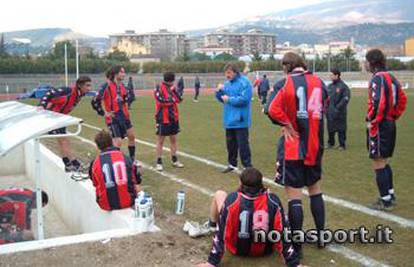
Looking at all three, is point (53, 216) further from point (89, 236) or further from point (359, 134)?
point (359, 134)

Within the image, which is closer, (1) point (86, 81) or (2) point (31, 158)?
(1) point (86, 81)

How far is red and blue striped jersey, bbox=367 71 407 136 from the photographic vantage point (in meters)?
6.76

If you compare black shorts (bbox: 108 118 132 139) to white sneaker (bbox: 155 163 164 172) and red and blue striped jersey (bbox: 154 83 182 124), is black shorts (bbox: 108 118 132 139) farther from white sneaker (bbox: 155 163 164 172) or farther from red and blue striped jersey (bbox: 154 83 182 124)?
white sneaker (bbox: 155 163 164 172)

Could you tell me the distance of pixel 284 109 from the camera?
5.18 meters

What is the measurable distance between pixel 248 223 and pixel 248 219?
4cm

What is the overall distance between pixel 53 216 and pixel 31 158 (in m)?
2.33

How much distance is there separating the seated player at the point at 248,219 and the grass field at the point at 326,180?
242 millimetres

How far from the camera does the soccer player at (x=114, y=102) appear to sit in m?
9.95

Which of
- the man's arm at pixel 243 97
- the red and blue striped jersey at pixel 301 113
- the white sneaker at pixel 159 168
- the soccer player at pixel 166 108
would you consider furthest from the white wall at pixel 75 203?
the man's arm at pixel 243 97

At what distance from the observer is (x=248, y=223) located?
495cm

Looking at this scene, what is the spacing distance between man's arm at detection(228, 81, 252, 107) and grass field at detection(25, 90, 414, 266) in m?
1.22

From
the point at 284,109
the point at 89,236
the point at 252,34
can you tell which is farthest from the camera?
the point at 252,34

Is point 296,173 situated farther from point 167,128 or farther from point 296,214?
point 167,128

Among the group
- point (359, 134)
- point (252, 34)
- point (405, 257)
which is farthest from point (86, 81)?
point (252, 34)
